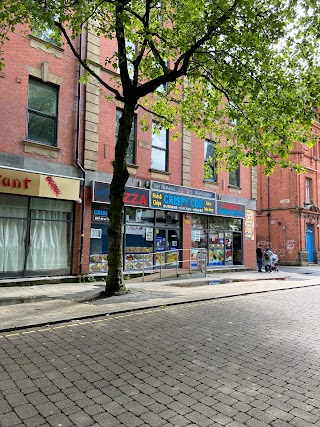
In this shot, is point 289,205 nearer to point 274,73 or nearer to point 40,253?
point 274,73

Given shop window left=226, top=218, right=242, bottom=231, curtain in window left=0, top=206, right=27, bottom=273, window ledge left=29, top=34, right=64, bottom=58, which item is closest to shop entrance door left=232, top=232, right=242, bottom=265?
shop window left=226, top=218, right=242, bottom=231

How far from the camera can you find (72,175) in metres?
13.3

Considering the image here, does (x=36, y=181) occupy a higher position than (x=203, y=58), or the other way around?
(x=203, y=58)

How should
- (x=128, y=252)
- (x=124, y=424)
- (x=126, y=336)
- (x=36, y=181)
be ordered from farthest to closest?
(x=128, y=252) → (x=36, y=181) → (x=126, y=336) → (x=124, y=424)

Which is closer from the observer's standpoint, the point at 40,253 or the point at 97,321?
the point at 97,321

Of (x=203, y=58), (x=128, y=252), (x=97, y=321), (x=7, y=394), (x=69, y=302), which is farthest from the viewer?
(x=128, y=252)

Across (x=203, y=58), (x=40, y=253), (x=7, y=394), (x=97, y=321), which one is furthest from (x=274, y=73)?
(x=7, y=394)

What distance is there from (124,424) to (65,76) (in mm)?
13059

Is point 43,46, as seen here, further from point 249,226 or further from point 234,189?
point 249,226

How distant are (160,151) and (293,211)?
1525cm

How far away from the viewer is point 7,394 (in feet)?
12.0

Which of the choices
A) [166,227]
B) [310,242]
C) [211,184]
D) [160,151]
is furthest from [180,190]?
[310,242]

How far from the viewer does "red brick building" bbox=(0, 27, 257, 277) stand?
11820mm

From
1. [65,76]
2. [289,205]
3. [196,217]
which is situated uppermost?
[65,76]
